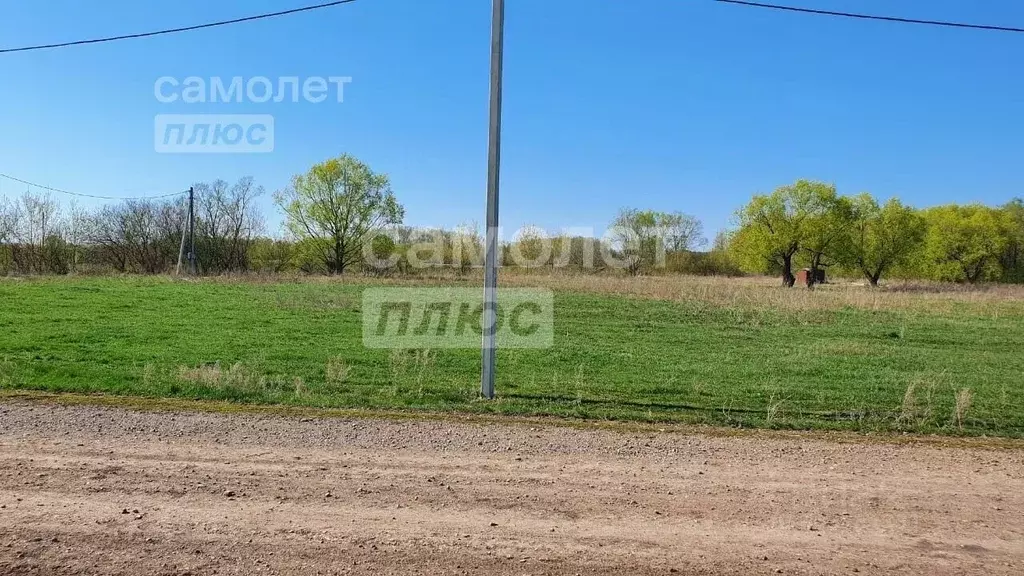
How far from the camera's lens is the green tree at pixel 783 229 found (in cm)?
5725

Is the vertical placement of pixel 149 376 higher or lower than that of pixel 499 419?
higher

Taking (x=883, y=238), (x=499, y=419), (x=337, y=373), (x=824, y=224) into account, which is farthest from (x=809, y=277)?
(x=499, y=419)

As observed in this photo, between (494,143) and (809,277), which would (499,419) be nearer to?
(494,143)

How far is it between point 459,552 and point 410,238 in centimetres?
5142

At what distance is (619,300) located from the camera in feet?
87.7

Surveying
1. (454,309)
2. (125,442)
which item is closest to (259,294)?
(454,309)

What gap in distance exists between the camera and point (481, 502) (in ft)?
14.7

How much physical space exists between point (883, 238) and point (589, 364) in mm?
59370

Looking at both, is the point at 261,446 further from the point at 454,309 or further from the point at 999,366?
the point at 454,309

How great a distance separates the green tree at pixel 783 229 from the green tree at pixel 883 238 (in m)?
4.13

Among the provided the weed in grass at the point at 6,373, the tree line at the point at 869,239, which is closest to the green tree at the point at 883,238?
the tree line at the point at 869,239

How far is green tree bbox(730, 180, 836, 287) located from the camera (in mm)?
57250

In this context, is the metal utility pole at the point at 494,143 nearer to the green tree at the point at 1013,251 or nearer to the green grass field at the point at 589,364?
the green grass field at the point at 589,364
